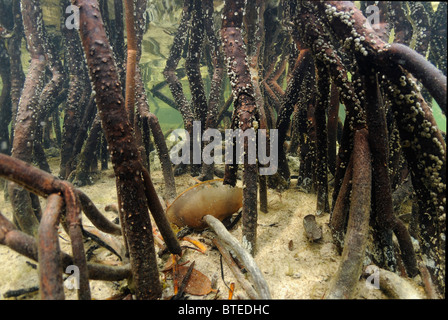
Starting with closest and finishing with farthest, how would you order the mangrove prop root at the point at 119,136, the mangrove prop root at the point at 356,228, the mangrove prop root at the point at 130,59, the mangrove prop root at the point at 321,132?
the mangrove prop root at the point at 119,136, the mangrove prop root at the point at 356,228, the mangrove prop root at the point at 321,132, the mangrove prop root at the point at 130,59

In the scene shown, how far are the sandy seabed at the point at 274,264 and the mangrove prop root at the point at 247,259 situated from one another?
190 mm

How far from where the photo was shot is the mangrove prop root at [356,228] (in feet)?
5.76

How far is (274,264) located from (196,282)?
0.75 meters

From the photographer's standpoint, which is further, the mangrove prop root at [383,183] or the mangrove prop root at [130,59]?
the mangrove prop root at [130,59]

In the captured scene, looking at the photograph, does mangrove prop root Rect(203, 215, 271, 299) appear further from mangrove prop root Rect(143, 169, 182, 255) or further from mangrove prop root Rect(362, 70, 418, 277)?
mangrove prop root Rect(362, 70, 418, 277)

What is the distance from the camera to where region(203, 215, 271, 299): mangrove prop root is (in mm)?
1805

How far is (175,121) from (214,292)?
5102cm

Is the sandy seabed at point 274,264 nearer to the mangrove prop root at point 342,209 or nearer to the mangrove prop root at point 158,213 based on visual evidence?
the mangrove prop root at point 342,209

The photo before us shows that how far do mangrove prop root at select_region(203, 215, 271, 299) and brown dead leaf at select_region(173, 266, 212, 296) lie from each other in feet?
1.15

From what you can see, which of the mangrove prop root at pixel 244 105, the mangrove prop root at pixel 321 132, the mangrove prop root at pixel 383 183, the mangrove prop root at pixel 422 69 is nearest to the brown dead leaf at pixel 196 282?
the mangrove prop root at pixel 244 105

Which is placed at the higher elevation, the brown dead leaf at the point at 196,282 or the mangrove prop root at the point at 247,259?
the mangrove prop root at the point at 247,259

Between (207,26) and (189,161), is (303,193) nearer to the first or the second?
(189,161)

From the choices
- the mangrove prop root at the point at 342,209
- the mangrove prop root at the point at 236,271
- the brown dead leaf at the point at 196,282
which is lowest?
the brown dead leaf at the point at 196,282

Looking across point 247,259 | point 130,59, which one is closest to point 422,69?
point 247,259
